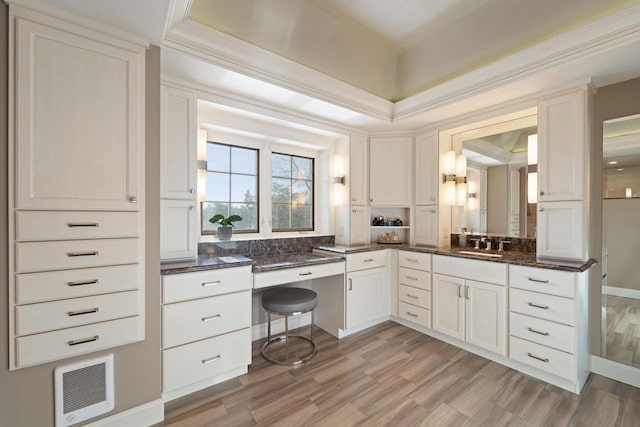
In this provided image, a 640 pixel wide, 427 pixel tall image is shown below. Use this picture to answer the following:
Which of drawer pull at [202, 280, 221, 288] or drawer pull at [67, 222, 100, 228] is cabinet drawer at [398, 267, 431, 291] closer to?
drawer pull at [202, 280, 221, 288]

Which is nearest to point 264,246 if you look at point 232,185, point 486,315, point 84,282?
point 232,185

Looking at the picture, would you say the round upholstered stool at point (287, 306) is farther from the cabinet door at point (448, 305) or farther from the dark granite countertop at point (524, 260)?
the cabinet door at point (448, 305)

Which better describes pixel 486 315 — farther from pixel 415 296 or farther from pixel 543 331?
pixel 415 296

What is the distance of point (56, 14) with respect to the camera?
138cm

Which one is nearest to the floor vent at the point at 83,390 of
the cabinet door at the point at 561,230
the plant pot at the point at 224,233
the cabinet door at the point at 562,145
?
the plant pot at the point at 224,233

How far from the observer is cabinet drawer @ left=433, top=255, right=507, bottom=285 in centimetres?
233

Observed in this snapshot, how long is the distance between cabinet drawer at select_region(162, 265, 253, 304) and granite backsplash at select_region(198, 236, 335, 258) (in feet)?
→ 2.03

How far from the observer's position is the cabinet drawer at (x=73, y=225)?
1.35 m

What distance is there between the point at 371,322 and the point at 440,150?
2104mm

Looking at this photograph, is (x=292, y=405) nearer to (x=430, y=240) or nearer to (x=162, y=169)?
(x=162, y=169)

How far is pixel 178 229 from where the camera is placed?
2174mm

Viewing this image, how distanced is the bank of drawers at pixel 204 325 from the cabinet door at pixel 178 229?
1.29 feet

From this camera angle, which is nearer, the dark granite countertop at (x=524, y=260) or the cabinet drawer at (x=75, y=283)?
the cabinet drawer at (x=75, y=283)

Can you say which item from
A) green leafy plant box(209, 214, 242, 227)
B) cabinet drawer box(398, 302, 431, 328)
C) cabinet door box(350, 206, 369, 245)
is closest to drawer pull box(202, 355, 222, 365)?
green leafy plant box(209, 214, 242, 227)
